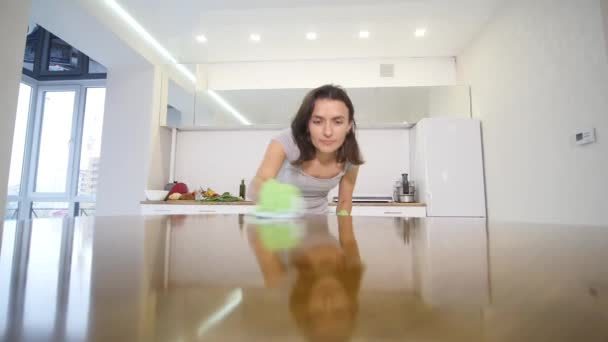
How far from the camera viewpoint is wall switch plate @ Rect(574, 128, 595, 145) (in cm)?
159

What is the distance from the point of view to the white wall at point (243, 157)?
3.21 meters

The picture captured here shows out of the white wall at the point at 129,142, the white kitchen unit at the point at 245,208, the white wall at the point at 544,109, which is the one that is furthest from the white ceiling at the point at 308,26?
the white kitchen unit at the point at 245,208

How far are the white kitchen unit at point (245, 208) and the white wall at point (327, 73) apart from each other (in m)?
1.33

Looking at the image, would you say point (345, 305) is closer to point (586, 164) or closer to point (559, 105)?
point (586, 164)

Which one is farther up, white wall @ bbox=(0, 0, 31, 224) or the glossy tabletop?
white wall @ bbox=(0, 0, 31, 224)

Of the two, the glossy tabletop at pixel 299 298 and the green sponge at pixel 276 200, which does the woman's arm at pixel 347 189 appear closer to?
the green sponge at pixel 276 200

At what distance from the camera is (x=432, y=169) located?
2.71 metres

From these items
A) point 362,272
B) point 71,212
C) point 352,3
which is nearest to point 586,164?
point 352,3

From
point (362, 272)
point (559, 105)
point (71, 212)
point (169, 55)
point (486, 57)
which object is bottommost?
point (71, 212)

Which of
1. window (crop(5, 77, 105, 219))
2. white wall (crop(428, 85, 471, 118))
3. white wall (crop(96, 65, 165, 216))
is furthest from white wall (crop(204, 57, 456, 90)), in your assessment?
window (crop(5, 77, 105, 219))

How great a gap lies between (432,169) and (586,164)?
3.71ft

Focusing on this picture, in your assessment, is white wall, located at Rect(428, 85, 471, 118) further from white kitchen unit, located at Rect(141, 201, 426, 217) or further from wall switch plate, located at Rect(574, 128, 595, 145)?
wall switch plate, located at Rect(574, 128, 595, 145)

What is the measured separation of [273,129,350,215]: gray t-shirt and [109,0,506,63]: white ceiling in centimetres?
167

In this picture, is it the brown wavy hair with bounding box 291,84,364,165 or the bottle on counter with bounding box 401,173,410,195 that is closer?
the brown wavy hair with bounding box 291,84,364,165
